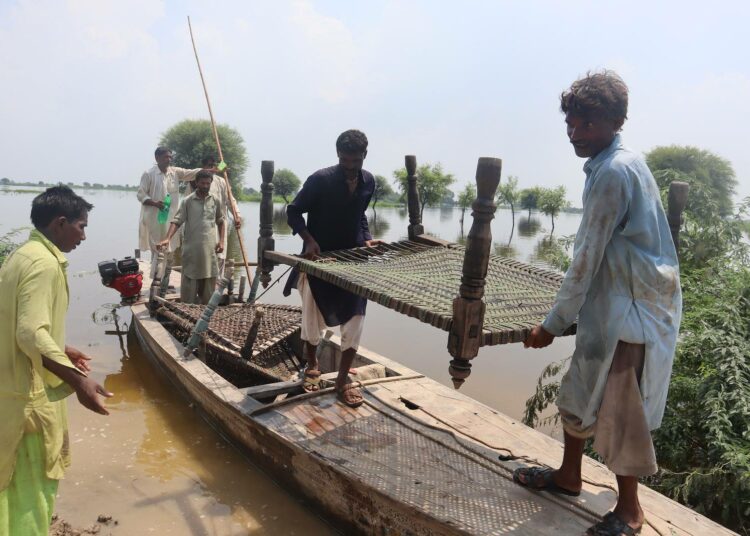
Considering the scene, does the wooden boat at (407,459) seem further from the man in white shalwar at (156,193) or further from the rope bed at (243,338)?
the man in white shalwar at (156,193)

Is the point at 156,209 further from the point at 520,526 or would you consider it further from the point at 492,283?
the point at 520,526

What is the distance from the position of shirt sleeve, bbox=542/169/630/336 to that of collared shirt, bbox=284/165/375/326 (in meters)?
1.85

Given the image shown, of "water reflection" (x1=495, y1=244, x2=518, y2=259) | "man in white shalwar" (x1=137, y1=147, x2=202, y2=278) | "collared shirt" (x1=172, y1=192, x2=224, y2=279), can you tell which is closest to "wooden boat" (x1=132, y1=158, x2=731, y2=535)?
"collared shirt" (x1=172, y1=192, x2=224, y2=279)

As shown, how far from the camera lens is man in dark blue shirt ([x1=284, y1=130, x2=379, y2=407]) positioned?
351 centimetres

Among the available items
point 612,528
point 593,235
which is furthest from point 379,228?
point 593,235

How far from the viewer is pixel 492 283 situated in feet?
10.5

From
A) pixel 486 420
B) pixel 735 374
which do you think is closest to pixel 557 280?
pixel 486 420

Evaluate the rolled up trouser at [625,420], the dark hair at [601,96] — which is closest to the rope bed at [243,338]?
the rolled up trouser at [625,420]

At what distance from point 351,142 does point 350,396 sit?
176cm

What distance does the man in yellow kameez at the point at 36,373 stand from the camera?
1.81 metres

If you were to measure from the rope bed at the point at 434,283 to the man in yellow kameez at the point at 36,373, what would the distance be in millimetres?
1322

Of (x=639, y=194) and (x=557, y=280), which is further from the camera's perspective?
(x=557, y=280)

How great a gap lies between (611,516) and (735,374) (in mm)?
1901

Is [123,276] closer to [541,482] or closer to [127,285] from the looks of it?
[127,285]
